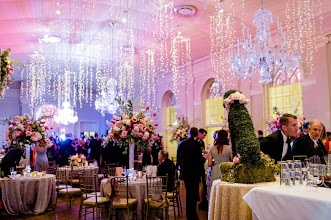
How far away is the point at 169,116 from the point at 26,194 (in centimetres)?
1074

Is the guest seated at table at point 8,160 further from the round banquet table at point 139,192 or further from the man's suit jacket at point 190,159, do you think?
the man's suit jacket at point 190,159

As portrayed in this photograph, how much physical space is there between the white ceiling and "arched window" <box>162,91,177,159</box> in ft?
12.9

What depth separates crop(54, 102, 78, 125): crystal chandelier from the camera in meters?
19.2

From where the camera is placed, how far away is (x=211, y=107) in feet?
44.3

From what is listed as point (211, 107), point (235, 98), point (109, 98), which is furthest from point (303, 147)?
point (109, 98)

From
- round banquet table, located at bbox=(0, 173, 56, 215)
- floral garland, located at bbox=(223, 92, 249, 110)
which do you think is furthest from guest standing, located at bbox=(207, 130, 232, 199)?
round banquet table, located at bbox=(0, 173, 56, 215)

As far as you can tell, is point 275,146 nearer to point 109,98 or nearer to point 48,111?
point 109,98

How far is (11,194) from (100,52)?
847 cm

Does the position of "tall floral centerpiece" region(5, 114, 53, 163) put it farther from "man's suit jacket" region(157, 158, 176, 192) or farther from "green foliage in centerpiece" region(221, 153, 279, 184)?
"green foliage in centerpiece" region(221, 153, 279, 184)

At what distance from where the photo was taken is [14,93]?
64.6 feet

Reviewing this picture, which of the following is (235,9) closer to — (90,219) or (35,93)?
(90,219)

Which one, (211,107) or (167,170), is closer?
(167,170)

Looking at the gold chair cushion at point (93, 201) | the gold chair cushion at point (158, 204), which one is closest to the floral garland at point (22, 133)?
the gold chair cushion at point (93, 201)

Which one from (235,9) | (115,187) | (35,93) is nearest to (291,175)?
(115,187)
